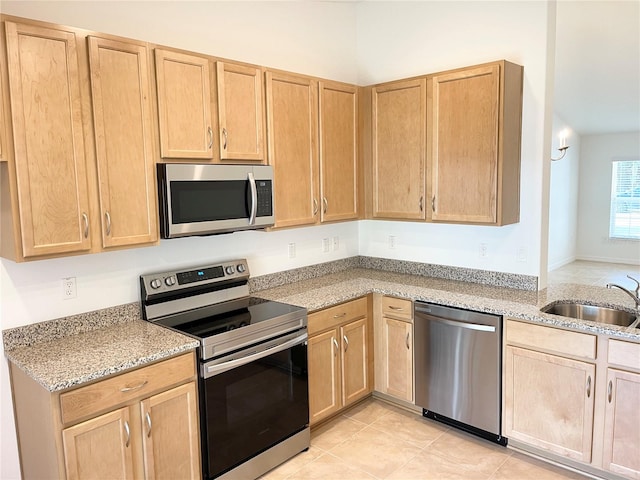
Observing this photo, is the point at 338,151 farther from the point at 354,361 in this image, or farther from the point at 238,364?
the point at 238,364

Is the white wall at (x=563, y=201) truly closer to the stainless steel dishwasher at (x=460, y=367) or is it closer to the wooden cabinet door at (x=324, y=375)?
the stainless steel dishwasher at (x=460, y=367)

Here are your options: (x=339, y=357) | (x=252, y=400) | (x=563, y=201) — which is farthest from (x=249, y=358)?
(x=563, y=201)

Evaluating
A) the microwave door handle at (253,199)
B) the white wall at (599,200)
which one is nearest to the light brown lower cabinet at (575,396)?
the microwave door handle at (253,199)

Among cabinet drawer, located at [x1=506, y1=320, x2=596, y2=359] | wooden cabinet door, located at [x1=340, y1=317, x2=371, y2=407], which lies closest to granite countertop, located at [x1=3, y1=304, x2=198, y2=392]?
wooden cabinet door, located at [x1=340, y1=317, x2=371, y2=407]

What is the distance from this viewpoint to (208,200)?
2.53 meters

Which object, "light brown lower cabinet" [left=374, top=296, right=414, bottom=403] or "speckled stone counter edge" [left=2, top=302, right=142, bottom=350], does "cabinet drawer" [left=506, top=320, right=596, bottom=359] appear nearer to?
"light brown lower cabinet" [left=374, top=296, right=414, bottom=403]

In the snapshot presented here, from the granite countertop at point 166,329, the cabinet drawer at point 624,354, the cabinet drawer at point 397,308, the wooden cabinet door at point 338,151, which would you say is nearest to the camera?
the granite countertop at point 166,329

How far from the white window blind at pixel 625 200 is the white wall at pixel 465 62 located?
22.2 ft

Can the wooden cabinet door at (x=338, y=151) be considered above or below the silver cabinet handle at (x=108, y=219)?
above

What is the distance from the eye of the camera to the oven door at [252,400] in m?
2.34

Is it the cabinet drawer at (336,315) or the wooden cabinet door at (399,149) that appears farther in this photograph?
the wooden cabinet door at (399,149)

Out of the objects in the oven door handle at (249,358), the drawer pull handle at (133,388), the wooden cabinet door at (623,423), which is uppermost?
the drawer pull handle at (133,388)

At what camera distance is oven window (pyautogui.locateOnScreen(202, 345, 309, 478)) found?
2359 mm

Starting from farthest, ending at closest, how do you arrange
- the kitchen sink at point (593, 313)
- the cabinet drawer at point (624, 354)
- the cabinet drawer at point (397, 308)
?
the cabinet drawer at point (397, 308) < the kitchen sink at point (593, 313) < the cabinet drawer at point (624, 354)
